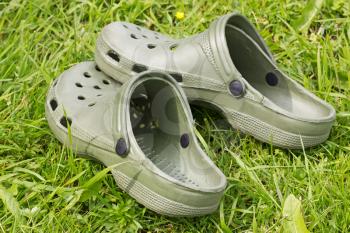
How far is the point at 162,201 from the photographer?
7.34 ft

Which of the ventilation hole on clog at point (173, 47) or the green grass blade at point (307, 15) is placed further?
the green grass blade at point (307, 15)

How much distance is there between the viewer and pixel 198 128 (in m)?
2.67

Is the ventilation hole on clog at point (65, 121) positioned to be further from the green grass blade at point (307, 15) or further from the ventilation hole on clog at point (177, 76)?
the green grass blade at point (307, 15)

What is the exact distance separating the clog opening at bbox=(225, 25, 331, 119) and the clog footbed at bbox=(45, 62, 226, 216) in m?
0.38

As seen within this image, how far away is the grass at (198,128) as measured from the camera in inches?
91.4

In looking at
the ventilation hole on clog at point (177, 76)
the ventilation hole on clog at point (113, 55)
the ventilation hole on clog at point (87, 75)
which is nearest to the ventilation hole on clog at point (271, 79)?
the ventilation hole on clog at point (177, 76)

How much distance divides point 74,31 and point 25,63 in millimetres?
242

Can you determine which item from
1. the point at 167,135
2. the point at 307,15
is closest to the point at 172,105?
the point at 167,135

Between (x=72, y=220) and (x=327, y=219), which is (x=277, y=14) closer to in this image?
(x=327, y=219)

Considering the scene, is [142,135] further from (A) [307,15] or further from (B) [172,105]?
(A) [307,15]

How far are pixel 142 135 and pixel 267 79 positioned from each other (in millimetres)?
516

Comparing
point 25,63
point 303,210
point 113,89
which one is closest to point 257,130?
point 303,210

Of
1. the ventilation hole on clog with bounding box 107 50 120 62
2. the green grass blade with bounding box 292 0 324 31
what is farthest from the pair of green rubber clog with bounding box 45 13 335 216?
the green grass blade with bounding box 292 0 324 31

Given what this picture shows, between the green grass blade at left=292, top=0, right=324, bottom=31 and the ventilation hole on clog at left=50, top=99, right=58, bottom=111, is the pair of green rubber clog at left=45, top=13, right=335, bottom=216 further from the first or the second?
the green grass blade at left=292, top=0, right=324, bottom=31
